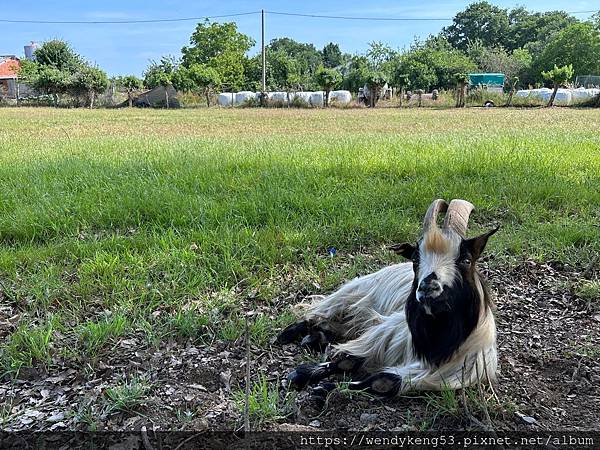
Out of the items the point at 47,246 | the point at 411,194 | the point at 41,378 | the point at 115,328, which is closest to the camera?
the point at 41,378

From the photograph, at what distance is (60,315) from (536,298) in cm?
329

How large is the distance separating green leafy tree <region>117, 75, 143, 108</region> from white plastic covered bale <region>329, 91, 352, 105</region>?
15400 mm

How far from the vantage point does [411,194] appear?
6145 millimetres

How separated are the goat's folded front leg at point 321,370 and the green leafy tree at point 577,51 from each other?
65.1m

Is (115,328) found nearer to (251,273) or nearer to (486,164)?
(251,273)

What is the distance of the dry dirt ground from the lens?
2615 millimetres

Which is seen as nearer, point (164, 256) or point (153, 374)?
point (153, 374)

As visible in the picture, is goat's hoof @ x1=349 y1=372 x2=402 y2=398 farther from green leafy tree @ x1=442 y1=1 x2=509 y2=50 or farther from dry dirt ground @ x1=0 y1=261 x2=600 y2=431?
green leafy tree @ x1=442 y1=1 x2=509 y2=50

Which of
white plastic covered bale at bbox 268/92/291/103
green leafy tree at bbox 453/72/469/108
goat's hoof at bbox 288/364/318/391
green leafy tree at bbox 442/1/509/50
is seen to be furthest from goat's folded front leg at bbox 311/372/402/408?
green leafy tree at bbox 442/1/509/50

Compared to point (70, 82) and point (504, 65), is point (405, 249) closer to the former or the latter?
point (70, 82)

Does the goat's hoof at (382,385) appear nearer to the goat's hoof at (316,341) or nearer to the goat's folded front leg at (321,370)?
the goat's folded front leg at (321,370)

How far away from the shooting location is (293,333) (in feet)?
11.5

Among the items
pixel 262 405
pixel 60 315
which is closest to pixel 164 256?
pixel 60 315

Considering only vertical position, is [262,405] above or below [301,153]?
below
